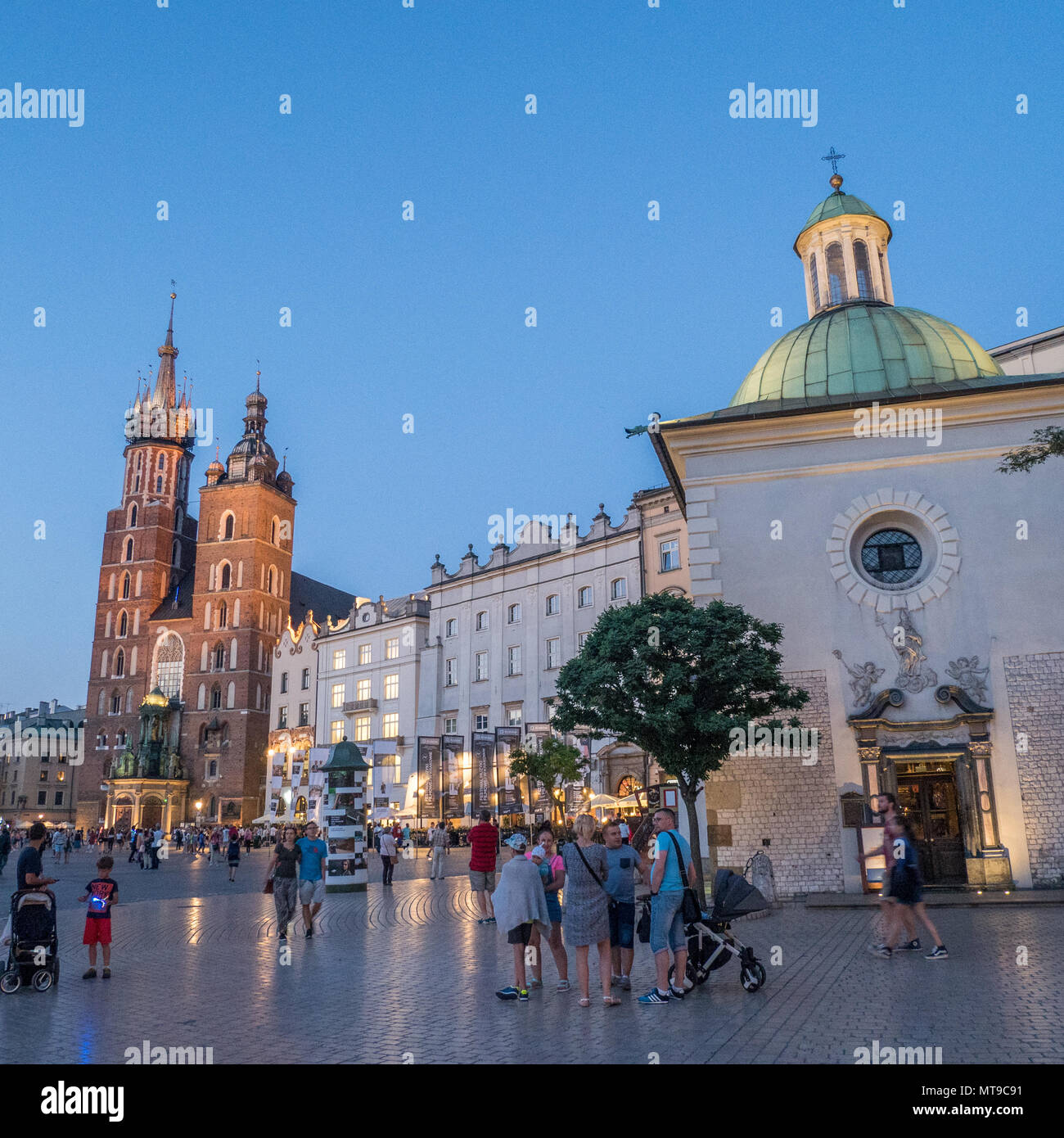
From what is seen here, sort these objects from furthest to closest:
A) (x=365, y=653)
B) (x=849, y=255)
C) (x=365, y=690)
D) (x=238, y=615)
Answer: (x=238, y=615), (x=365, y=653), (x=365, y=690), (x=849, y=255)

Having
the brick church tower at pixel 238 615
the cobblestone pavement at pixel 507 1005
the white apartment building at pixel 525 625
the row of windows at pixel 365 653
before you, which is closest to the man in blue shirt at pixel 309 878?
the cobblestone pavement at pixel 507 1005

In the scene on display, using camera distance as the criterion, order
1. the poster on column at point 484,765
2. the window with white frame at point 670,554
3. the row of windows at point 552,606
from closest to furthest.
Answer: the poster on column at point 484,765, the window with white frame at point 670,554, the row of windows at point 552,606

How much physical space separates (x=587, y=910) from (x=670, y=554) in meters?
37.2

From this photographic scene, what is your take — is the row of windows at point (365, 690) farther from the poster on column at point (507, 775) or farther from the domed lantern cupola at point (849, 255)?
the domed lantern cupola at point (849, 255)

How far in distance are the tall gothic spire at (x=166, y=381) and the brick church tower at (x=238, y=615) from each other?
55.2ft

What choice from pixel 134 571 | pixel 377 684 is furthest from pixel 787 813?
pixel 134 571

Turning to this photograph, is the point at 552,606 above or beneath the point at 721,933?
above

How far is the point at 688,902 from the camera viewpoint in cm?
926

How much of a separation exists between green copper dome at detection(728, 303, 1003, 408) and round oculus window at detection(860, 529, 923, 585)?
11.1ft

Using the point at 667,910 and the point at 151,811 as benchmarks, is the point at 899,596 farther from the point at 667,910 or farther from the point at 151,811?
the point at 151,811

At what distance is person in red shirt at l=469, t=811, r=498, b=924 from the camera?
16906 millimetres

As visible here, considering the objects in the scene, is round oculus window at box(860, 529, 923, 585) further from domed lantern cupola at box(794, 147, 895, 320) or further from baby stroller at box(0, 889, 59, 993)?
baby stroller at box(0, 889, 59, 993)

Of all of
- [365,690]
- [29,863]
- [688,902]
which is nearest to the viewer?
[688,902]

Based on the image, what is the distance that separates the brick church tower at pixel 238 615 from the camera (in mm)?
75875
